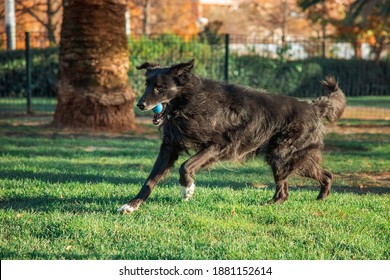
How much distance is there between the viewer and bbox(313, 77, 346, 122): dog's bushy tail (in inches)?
315

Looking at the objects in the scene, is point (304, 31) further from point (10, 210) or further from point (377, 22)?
point (10, 210)

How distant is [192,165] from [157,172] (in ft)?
1.36

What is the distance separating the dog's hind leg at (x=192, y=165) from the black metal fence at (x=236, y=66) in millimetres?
14463

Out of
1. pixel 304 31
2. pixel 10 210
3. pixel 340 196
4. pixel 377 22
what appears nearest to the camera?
pixel 10 210

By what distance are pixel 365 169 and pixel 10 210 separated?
6.64 m

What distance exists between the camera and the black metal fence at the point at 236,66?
78.2ft

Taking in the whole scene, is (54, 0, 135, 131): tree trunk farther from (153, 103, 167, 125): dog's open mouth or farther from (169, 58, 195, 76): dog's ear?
(169, 58, 195, 76): dog's ear

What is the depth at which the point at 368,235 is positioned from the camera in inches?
238

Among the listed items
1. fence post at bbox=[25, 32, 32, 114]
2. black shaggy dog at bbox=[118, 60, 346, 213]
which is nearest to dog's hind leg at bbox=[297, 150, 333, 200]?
black shaggy dog at bbox=[118, 60, 346, 213]

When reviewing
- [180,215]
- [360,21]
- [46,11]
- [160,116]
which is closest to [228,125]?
[160,116]

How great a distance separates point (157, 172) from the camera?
23.1 feet

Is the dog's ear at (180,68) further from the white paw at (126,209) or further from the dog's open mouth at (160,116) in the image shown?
the white paw at (126,209)

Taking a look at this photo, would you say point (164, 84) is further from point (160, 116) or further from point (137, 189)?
point (137, 189)

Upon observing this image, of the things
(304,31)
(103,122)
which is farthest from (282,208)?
(304,31)
